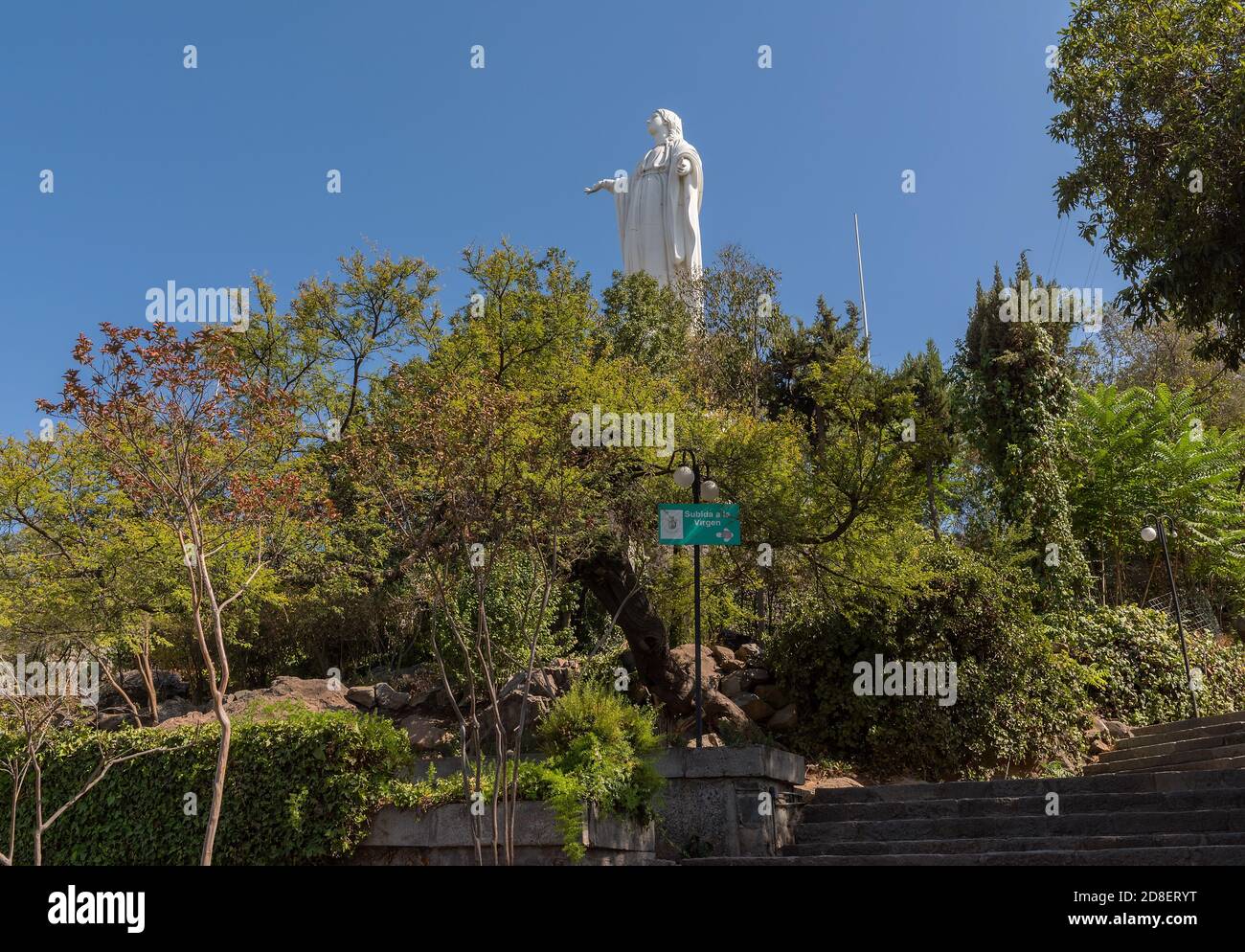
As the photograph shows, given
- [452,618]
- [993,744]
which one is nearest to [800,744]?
[993,744]

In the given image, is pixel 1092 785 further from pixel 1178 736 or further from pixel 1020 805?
pixel 1178 736

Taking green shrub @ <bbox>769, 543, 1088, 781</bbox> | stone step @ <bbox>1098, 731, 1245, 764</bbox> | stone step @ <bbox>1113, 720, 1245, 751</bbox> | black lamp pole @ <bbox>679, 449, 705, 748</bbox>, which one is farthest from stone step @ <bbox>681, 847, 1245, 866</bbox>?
stone step @ <bbox>1113, 720, 1245, 751</bbox>

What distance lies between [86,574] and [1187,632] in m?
19.5

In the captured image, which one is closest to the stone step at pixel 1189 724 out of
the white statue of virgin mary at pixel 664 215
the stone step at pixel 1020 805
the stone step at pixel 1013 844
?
the stone step at pixel 1020 805

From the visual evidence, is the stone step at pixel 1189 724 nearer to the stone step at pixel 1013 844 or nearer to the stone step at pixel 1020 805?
the stone step at pixel 1020 805

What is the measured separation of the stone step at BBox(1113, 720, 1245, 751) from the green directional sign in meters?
8.64

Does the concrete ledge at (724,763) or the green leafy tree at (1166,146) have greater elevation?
the green leafy tree at (1166,146)

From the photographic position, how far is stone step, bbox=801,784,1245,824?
9547 mm

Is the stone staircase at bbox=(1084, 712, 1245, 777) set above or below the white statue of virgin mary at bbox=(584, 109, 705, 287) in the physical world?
below

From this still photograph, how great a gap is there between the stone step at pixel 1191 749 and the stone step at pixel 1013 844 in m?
5.15

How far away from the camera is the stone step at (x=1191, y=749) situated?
13461mm

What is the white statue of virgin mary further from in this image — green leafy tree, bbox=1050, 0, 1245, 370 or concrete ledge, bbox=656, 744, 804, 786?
concrete ledge, bbox=656, 744, 804, 786

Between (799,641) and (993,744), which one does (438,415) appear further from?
(993,744)

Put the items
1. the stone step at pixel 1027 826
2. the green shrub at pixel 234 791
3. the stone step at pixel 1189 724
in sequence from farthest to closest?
the stone step at pixel 1189 724
the stone step at pixel 1027 826
the green shrub at pixel 234 791
